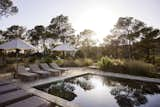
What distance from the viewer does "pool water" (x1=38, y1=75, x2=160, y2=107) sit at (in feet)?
20.6

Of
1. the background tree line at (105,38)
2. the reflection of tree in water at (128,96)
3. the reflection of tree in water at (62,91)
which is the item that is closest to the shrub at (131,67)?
the reflection of tree in water at (128,96)

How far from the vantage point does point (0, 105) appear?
4238mm

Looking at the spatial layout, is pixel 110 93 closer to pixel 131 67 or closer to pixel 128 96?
pixel 128 96

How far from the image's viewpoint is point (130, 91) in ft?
26.4

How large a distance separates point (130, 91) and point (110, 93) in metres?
1.24

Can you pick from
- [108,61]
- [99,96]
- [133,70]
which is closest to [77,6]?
[108,61]

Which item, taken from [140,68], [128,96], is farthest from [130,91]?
[140,68]

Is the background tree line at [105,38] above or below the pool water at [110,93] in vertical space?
above

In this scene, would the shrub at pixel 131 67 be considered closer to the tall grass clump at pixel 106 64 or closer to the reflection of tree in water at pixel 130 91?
the tall grass clump at pixel 106 64

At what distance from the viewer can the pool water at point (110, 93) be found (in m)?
6.27

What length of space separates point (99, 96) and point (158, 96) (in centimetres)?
282

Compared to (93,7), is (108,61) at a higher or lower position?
lower

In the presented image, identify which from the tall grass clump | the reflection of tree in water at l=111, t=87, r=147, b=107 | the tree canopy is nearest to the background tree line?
the tree canopy

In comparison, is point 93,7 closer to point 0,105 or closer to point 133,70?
point 133,70
